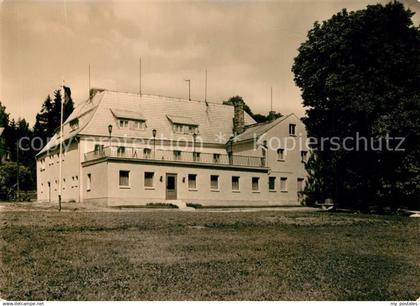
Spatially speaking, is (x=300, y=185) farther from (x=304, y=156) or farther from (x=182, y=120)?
(x=182, y=120)

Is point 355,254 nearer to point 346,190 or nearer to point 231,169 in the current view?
point 346,190

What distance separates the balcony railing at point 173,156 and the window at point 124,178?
1126 millimetres

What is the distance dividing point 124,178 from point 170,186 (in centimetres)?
407

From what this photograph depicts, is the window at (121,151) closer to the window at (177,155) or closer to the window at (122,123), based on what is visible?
the window at (122,123)

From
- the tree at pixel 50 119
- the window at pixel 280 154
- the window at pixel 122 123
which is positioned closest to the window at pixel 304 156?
the window at pixel 280 154

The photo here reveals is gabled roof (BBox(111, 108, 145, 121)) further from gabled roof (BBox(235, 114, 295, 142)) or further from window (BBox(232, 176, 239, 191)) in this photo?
gabled roof (BBox(235, 114, 295, 142))

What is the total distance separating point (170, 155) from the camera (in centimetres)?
3784

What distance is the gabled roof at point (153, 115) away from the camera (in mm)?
38438

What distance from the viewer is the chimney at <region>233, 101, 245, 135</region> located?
4591 centimetres

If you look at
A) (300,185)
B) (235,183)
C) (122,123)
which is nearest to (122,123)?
(122,123)

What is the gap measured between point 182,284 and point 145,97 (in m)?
→ 36.1

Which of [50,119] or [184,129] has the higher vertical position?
[50,119]

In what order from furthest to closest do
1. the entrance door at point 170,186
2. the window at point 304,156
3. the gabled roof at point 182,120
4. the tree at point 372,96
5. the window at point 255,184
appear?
the window at point 304,156
the gabled roof at point 182,120
the window at point 255,184
the entrance door at point 170,186
the tree at point 372,96

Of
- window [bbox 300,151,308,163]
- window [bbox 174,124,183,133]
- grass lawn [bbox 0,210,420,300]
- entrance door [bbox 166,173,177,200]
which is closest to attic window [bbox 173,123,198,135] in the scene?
window [bbox 174,124,183,133]
